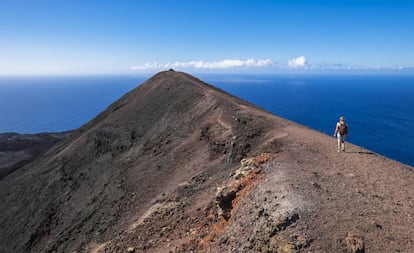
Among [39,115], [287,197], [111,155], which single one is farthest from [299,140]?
[39,115]

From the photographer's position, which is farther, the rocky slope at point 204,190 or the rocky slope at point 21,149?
the rocky slope at point 21,149

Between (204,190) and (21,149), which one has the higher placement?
(204,190)

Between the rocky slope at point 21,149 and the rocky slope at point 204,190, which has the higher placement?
the rocky slope at point 204,190

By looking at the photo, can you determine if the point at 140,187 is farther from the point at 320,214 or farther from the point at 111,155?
the point at 320,214

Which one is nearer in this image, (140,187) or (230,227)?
(230,227)

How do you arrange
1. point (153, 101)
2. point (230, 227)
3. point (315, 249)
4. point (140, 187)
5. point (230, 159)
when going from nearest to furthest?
point (315, 249) → point (230, 227) → point (230, 159) → point (140, 187) → point (153, 101)

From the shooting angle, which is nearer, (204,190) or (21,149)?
(204,190)

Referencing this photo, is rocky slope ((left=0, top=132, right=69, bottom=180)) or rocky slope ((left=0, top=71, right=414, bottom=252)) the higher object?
rocky slope ((left=0, top=71, right=414, bottom=252))

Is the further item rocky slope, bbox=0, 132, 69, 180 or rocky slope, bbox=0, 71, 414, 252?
rocky slope, bbox=0, 132, 69, 180
